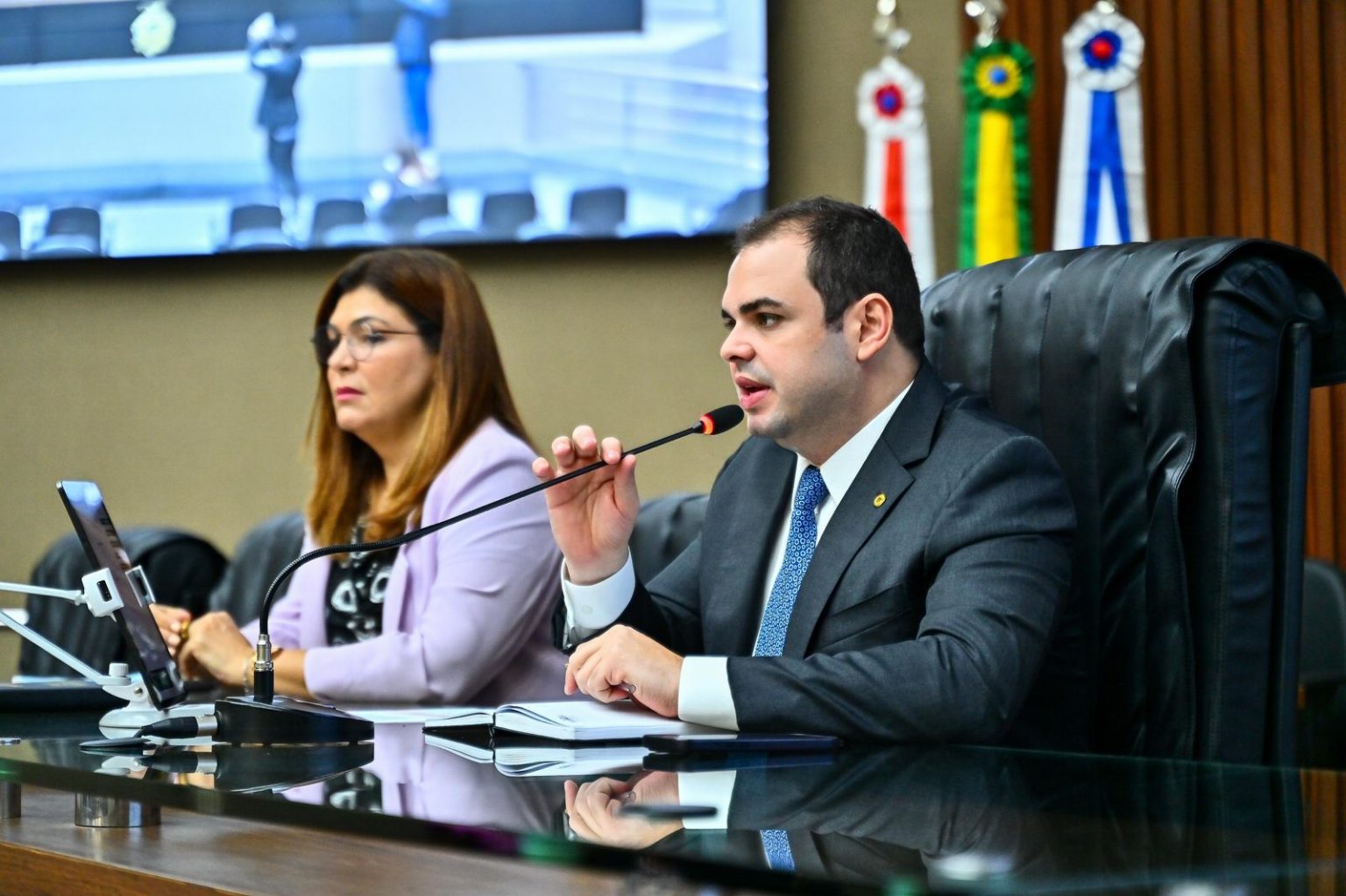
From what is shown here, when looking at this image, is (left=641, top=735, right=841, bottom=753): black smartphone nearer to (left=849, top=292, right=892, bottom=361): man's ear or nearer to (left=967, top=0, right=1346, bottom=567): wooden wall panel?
(left=849, top=292, right=892, bottom=361): man's ear

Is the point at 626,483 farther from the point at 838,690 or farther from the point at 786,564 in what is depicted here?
the point at 838,690

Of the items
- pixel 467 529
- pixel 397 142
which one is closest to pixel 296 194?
pixel 397 142

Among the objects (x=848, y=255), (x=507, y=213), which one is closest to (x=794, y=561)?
(x=848, y=255)

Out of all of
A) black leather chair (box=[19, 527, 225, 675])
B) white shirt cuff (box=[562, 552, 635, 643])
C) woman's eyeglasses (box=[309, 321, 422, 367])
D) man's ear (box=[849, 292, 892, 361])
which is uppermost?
Answer: woman's eyeglasses (box=[309, 321, 422, 367])

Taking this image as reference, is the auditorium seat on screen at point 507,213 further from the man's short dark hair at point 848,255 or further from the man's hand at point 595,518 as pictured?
the man's hand at point 595,518

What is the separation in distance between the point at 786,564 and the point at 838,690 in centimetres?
43

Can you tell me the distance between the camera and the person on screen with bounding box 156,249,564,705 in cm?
236

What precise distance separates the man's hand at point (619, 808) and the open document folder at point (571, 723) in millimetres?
218

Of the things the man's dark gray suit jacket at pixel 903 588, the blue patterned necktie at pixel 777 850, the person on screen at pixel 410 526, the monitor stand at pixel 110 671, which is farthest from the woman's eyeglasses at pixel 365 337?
the blue patterned necktie at pixel 777 850

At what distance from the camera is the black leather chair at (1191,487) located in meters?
1.82

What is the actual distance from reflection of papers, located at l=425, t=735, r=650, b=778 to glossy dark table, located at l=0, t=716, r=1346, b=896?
25 mm

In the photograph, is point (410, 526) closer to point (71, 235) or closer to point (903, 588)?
point (903, 588)

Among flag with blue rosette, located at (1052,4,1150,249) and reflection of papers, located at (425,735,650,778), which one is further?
flag with blue rosette, located at (1052,4,1150,249)

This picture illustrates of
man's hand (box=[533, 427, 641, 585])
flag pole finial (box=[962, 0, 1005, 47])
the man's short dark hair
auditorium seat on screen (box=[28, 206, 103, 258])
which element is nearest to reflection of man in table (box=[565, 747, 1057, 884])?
man's hand (box=[533, 427, 641, 585])
